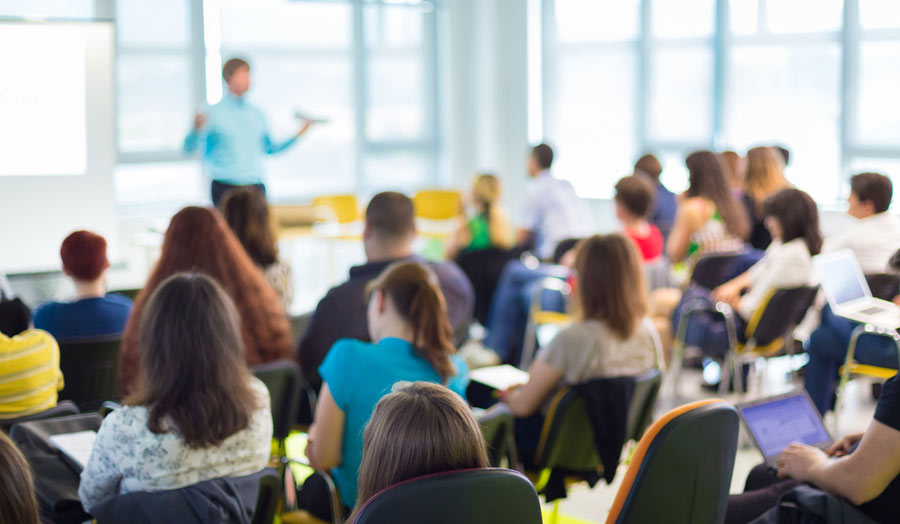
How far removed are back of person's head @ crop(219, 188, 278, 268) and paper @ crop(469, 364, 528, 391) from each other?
1.21m

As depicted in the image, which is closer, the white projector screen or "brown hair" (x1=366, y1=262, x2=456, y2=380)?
"brown hair" (x1=366, y1=262, x2=456, y2=380)

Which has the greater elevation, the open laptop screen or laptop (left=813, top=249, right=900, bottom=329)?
laptop (left=813, top=249, right=900, bottom=329)

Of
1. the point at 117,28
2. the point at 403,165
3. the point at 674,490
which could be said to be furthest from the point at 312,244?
the point at 674,490

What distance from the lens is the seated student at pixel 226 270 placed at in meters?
3.37

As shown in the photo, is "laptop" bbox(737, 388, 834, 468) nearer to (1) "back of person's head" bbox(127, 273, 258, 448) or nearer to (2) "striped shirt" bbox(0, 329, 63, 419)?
(1) "back of person's head" bbox(127, 273, 258, 448)

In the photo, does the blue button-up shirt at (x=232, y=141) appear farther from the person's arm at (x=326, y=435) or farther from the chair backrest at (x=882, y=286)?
the person's arm at (x=326, y=435)

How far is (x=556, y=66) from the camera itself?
390 inches

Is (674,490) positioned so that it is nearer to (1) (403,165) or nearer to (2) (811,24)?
(2) (811,24)

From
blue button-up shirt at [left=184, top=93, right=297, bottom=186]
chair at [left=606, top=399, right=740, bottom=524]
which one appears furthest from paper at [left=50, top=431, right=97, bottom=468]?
blue button-up shirt at [left=184, top=93, right=297, bottom=186]

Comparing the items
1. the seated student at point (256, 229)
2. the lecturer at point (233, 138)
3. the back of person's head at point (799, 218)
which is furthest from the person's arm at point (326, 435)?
the lecturer at point (233, 138)

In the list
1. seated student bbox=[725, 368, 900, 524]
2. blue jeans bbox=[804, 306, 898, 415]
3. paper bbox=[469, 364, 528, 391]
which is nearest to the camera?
seated student bbox=[725, 368, 900, 524]

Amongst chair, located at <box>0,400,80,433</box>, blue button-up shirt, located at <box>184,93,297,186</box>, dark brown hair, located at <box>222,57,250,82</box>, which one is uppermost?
dark brown hair, located at <box>222,57,250,82</box>

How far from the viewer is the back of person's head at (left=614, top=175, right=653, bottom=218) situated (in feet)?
17.1

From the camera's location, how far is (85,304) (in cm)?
335
